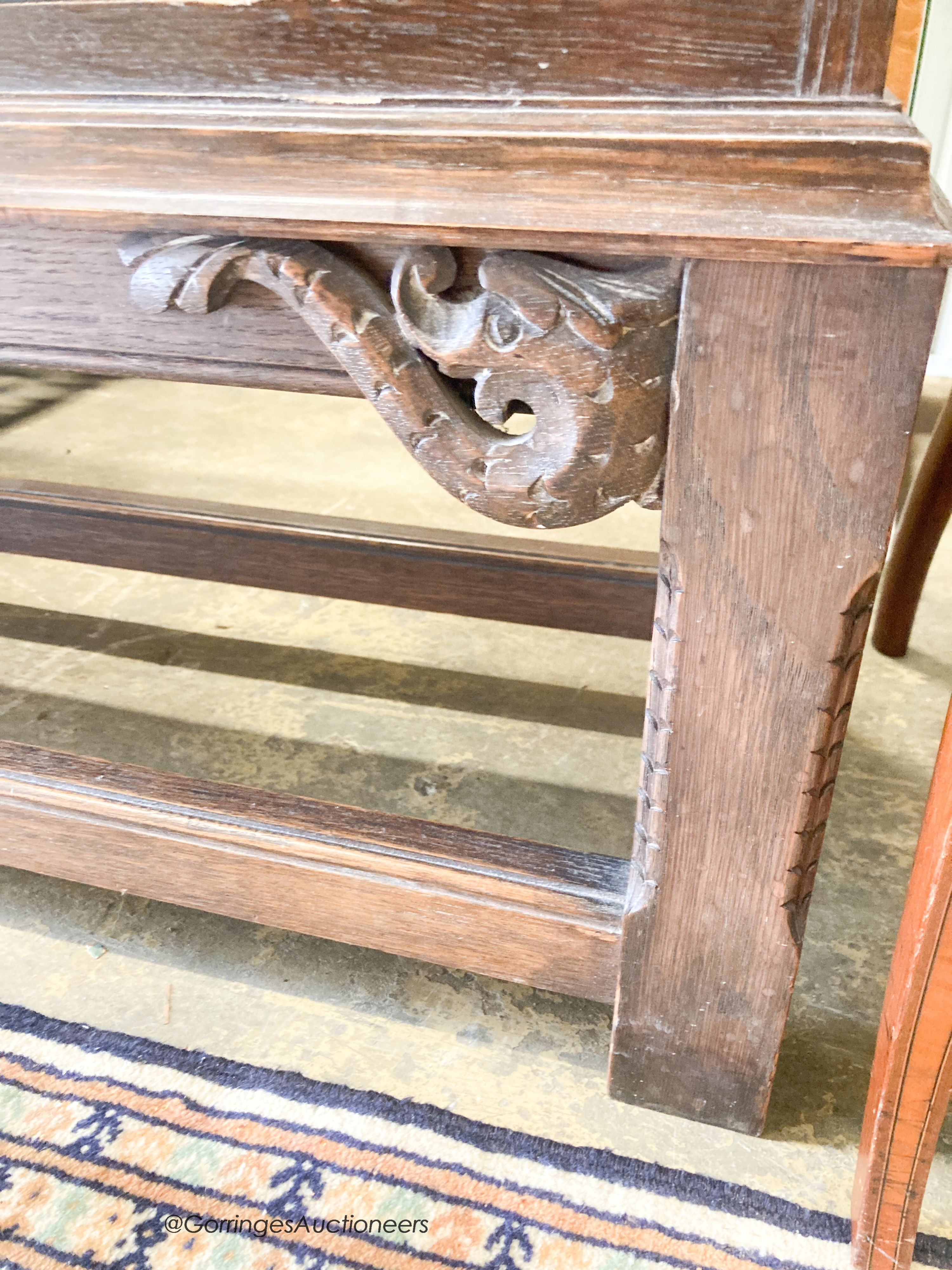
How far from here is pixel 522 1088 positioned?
0.91 meters

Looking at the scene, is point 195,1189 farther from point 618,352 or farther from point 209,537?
point 209,537

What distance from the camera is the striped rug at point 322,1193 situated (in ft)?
2.52

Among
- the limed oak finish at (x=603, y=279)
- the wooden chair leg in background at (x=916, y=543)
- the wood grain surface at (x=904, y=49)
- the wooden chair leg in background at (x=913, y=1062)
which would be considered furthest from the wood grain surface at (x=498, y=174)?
the wooden chair leg in background at (x=916, y=543)

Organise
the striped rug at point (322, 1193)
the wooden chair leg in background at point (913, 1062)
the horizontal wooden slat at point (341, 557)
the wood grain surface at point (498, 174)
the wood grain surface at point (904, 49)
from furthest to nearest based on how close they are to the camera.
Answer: the horizontal wooden slat at point (341, 557)
the wood grain surface at point (904, 49)
the striped rug at point (322, 1193)
the wooden chair leg in background at point (913, 1062)
the wood grain surface at point (498, 174)

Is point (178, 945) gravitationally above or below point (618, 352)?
below

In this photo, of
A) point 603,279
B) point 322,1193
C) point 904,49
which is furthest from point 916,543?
point 322,1193

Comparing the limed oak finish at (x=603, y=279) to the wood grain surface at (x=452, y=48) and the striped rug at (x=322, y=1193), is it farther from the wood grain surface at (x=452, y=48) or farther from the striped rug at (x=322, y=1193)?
the striped rug at (x=322, y=1193)

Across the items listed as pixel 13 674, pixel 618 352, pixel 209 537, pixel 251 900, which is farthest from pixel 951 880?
pixel 13 674

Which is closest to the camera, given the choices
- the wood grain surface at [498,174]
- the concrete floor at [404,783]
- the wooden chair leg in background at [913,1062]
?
the wood grain surface at [498,174]

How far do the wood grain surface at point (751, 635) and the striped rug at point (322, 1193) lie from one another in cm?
10

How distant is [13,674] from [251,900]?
0.89 m

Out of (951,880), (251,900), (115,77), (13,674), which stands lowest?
(13,674)

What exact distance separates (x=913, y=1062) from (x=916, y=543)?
1.04 metres

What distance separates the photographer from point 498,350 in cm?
59
